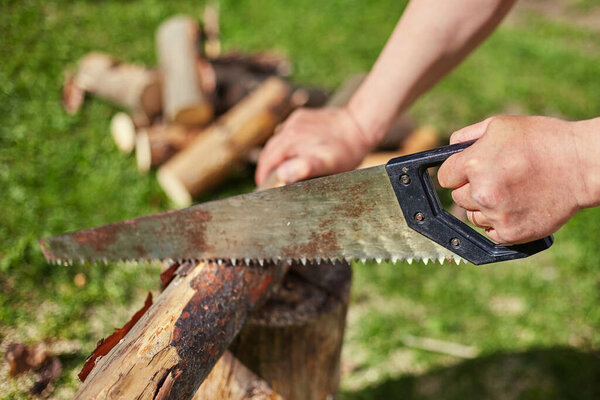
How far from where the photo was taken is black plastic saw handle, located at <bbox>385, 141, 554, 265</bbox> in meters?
1.92

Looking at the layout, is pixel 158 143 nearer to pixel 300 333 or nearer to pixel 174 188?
pixel 174 188

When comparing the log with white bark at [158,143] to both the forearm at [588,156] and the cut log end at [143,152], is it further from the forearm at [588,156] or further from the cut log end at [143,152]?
the forearm at [588,156]

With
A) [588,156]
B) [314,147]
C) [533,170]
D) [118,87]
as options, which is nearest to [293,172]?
[314,147]

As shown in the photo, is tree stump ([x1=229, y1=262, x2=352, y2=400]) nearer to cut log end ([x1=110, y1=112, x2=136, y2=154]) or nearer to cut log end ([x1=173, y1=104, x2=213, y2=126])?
cut log end ([x1=173, y1=104, x2=213, y2=126])

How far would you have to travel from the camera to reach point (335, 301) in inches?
101

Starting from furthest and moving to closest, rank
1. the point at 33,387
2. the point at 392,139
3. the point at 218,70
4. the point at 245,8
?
the point at 245,8, the point at 218,70, the point at 392,139, the point at 33,387

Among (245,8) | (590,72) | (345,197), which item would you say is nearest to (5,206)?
(345,197)

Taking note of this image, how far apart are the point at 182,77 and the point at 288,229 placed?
3.56 m

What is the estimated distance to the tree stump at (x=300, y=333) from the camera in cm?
243

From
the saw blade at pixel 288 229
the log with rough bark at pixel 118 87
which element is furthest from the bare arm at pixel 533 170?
the log with rough bark at pixel 118 87

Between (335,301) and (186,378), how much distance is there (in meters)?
0.93

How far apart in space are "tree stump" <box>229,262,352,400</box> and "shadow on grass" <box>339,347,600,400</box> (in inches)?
53.0

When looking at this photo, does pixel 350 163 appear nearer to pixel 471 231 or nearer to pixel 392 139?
pixel 471 231

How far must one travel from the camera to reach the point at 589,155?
1.68 m
